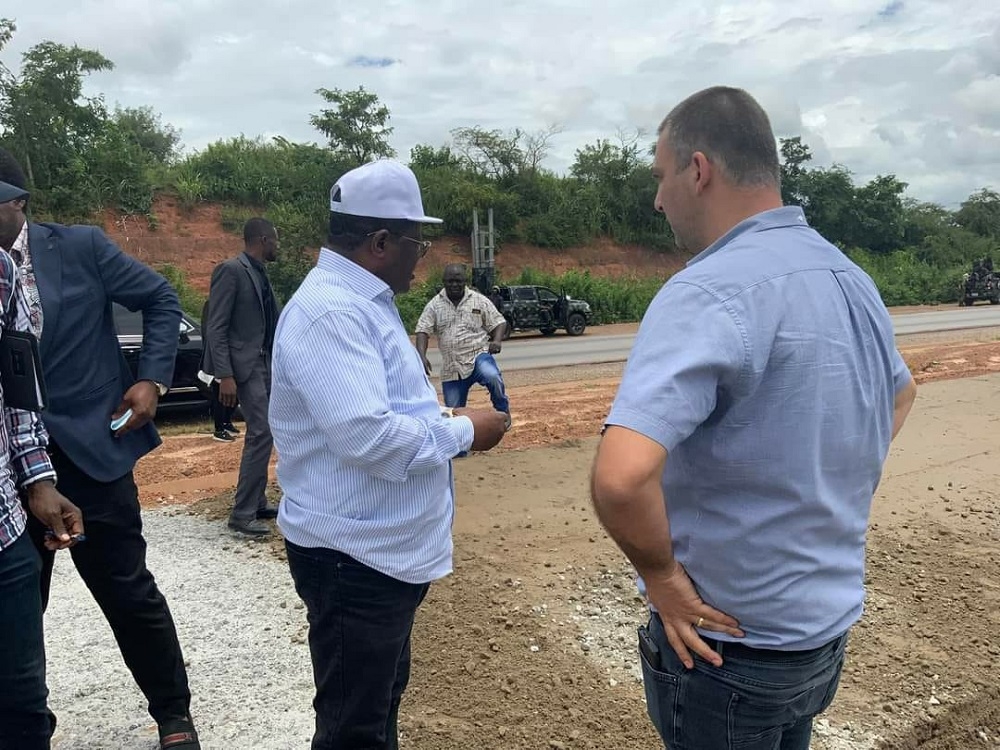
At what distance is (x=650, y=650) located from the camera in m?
1.68

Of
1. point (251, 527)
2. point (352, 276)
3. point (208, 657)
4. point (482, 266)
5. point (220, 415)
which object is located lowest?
point (208, 657)

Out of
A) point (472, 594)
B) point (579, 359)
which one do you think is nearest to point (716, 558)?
point (472, 594)

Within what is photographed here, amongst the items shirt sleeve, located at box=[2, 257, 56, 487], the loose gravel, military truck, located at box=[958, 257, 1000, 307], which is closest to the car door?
the loose gravel

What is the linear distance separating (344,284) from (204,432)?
23.1 ft

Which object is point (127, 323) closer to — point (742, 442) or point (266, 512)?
point (266, 512)

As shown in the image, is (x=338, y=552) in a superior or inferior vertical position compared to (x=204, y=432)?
superior

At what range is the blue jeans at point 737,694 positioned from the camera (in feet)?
5.05

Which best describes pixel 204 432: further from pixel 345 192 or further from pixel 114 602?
pixel 345 192

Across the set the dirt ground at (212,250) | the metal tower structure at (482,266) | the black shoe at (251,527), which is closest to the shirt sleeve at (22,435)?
the black shoe at (251,527)

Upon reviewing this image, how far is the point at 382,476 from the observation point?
1896 millimetres

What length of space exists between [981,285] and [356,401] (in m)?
38.4

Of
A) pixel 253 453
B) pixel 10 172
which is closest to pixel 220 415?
pixel 253 453

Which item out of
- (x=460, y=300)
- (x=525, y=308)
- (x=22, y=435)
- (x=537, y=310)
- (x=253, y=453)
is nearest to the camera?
(x=22, y=435)

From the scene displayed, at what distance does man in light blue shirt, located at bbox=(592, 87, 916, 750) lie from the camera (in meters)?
1.39
